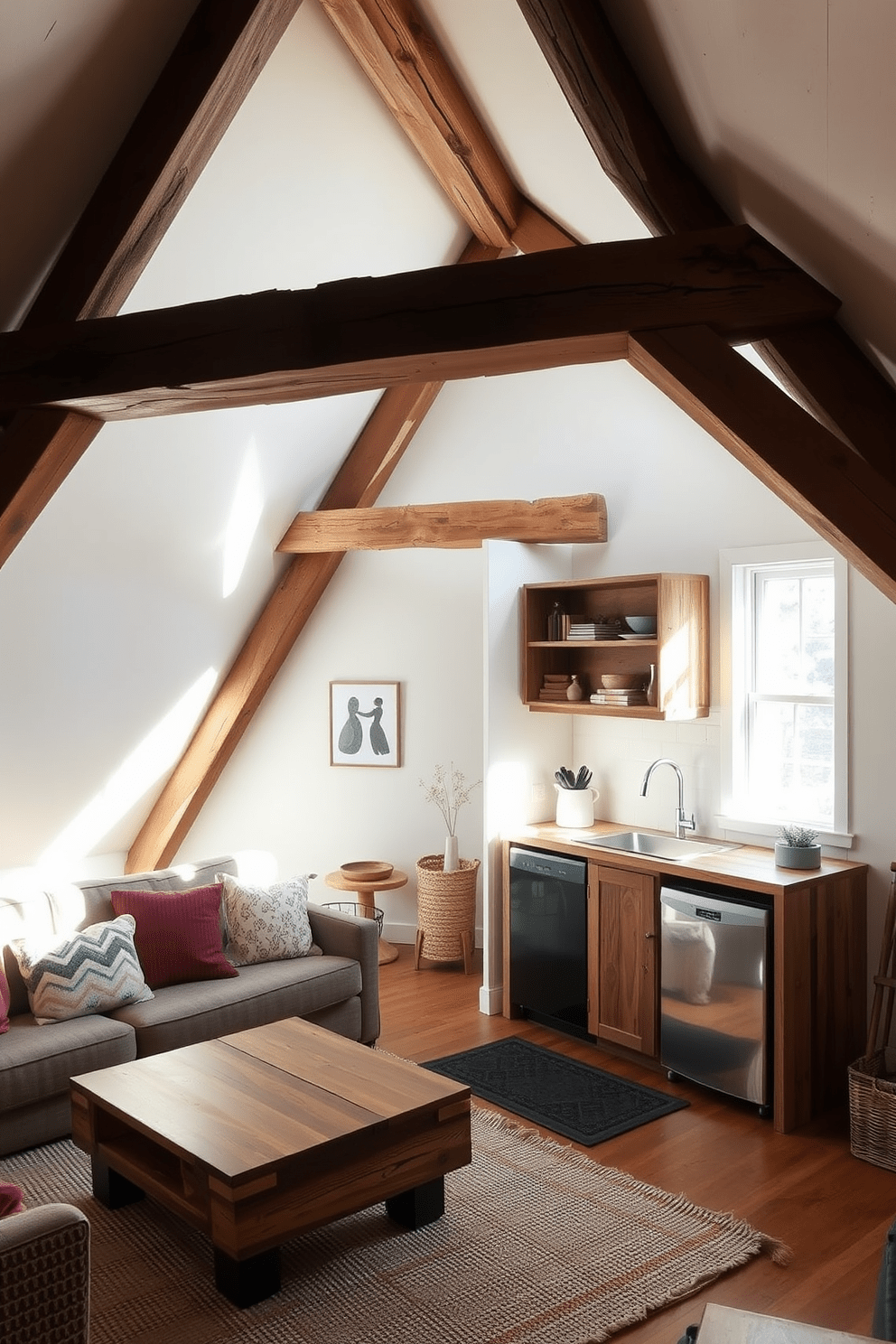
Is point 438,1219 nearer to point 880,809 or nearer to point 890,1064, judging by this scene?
point 890,1064

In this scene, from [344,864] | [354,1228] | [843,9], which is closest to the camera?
[843,9]

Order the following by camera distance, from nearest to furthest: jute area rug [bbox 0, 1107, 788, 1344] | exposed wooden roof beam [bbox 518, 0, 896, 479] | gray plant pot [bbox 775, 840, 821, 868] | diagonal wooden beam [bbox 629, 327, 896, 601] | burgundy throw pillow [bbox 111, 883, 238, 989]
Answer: diagonal wooden beam [bbox 629, 327, 896, 601] → exposed wooden roof beam [bbox 518, 0, 896, 479] → jute area rug [bbox 0, 1107, 788, 1344] → gray plant pot [bbox 775, 840, 821, 868] → burgundy throw pillow [bbox 111, 883, 238, 989]

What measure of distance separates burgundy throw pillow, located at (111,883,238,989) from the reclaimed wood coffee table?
27.6 inches

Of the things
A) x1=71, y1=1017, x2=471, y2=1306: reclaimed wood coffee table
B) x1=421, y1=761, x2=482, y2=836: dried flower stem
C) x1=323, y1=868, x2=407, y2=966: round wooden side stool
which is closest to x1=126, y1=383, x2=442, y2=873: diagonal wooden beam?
x1=323, y1=868, x2=407, y2=966: round wooden side stool

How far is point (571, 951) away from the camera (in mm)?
4992

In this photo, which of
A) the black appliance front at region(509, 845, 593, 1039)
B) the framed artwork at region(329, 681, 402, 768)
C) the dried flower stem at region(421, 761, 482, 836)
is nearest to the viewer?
the black appliance front at region(509, 845, 593, 1039)

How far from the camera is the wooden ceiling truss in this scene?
253 cm

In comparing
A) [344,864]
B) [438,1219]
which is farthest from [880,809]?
[344,864]

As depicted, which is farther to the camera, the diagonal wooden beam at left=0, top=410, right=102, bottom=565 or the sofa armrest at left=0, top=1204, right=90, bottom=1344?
the diagonal wooden beam at left=0, top=410, right=102, bottom=565

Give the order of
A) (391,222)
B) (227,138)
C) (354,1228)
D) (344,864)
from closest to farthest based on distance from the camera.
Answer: (354,1228)
(227,138)
(391,222)
(344,864)

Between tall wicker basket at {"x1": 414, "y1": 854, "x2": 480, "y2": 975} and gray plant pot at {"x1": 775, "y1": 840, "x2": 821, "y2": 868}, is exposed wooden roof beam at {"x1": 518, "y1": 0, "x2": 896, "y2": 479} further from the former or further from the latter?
tall wicker basket at {"x1": 414, "y1": 854, "x2": 480, "y2": 975}

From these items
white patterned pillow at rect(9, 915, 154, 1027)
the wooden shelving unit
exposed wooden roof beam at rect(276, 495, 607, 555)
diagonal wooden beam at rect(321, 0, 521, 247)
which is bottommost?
white patterned pillow at rect(9, 915, 154, 1027)

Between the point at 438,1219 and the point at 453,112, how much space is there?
394 cm

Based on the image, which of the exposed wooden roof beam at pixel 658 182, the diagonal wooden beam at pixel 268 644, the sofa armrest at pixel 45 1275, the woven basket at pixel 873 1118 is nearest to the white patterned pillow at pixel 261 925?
the diagonal wooden beam at pixel 268 644
